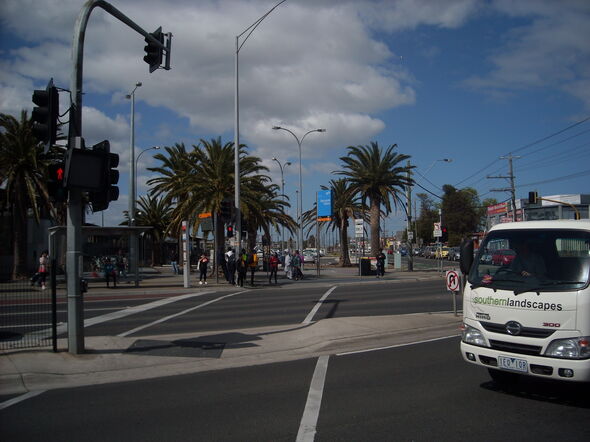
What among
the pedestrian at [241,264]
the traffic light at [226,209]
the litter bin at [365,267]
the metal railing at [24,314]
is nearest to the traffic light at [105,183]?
the metal railing at [24,314]

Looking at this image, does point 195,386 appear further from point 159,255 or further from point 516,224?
point 159,255

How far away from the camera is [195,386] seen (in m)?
7.90

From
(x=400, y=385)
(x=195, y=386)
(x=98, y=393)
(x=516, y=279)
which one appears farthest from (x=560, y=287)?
(x=98, y=393)

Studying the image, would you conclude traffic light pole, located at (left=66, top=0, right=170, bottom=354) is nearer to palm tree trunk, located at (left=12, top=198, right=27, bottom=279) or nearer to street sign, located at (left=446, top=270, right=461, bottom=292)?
street sign, located at (left=446, top=270, right=461, bottom=292)

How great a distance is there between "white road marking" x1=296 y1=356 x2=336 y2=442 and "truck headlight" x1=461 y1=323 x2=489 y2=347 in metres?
2.10

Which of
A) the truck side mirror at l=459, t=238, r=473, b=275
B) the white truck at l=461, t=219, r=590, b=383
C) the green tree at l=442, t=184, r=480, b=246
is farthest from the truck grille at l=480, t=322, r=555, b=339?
the green tree at l=442, t=184, r=480, b=246

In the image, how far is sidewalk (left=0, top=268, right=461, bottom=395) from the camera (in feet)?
27.9

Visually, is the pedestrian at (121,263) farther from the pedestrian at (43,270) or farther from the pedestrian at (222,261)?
the pedestrian at (222,261)

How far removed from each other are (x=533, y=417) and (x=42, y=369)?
7.26 metres

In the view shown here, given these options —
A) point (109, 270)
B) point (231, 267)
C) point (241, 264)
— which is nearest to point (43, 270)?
point (109, 270)

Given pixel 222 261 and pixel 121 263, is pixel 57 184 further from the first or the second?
pixel 222 261

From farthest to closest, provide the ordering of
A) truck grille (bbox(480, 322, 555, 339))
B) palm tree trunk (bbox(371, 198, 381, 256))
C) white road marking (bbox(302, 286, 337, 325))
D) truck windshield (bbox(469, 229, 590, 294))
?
palm tree trunk (bbox(371, 198, 381, 256)) < white road marking (bbox(302, 286, 337, 325)) < truck windshield (bbox(469, 229, 590, 294)) < truck grille (bbox(480, 322, 555, 339))

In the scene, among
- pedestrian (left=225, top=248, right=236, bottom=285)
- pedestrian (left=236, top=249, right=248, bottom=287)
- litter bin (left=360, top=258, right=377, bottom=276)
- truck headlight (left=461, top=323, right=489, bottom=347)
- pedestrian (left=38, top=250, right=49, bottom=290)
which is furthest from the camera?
litter bin (left=360, top=258, right=377, bottom=276)

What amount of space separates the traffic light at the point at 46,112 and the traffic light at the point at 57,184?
0.50m
